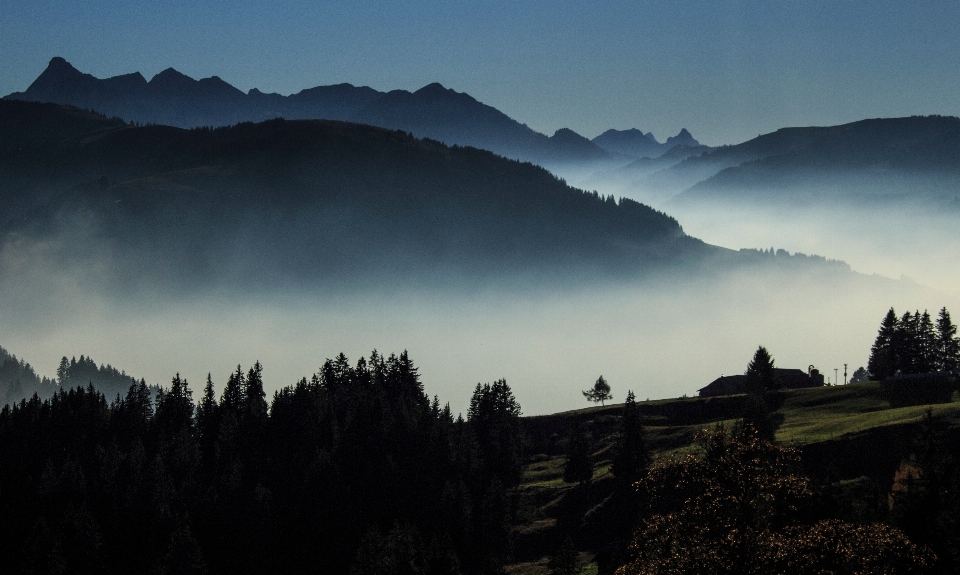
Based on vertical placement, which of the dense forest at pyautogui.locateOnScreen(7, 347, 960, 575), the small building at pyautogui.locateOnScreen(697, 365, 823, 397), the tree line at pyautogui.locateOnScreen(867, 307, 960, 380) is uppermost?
the tree line at pyautogui.locateOnScreen(867, 307, 960, 380)

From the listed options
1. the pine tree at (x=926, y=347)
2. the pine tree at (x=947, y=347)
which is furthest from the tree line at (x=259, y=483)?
the pine tree at (x=947, y=347)

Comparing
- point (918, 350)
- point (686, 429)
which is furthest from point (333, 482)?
point (918, 350)

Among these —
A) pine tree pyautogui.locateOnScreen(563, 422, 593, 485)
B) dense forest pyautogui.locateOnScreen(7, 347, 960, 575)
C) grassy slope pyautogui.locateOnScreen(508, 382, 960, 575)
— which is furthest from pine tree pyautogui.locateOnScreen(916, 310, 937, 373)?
pine tree pyautogui.locateOnScreen(563, 422, 593, 485)

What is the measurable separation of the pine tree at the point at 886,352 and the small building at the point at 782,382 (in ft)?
40.2

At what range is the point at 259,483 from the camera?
Answer: 12412cm

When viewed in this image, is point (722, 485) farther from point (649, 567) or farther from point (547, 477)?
point (547, 477)

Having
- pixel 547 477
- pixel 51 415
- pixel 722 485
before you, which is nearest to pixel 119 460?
pixel 51 415

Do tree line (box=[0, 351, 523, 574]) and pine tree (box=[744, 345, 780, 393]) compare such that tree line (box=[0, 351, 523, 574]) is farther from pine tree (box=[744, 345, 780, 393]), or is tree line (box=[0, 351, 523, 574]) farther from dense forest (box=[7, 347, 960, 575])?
pine tree (box=[744, 345, 780, 393])

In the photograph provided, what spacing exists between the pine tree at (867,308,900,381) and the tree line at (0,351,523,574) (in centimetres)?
6189

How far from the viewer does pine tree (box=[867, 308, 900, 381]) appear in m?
147

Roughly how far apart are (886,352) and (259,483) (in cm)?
10337

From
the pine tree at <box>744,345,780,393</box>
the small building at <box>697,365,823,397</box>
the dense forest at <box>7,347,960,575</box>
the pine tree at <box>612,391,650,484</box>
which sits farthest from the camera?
the small building at <box>697,365,823,397</box>

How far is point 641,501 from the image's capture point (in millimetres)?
111188

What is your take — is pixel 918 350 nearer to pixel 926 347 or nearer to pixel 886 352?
pixel 926 347
